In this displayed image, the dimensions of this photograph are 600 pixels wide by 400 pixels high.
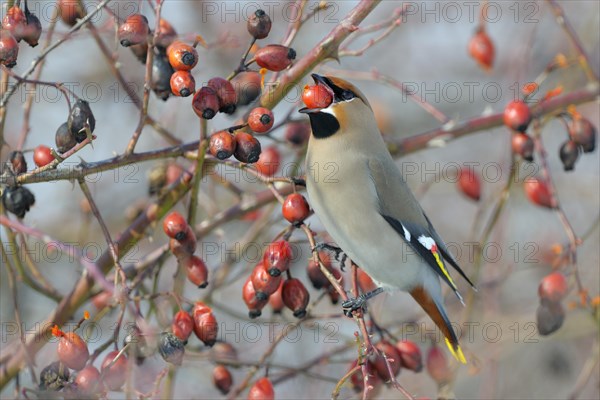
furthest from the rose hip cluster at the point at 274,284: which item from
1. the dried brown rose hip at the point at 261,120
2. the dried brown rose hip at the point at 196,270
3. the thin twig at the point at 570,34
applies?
the thin twig at the point at 570,34

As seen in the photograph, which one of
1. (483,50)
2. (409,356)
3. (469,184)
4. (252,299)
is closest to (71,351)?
(252,299)

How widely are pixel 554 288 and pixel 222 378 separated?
4.06 ft

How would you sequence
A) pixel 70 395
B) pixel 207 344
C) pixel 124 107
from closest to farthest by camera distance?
1. pixel 70 395
2. pixel 207 344
3. pixel 124 107

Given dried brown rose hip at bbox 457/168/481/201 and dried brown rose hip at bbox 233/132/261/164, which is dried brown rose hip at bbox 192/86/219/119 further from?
dried brown rose hip at bbox 457/168/481/201

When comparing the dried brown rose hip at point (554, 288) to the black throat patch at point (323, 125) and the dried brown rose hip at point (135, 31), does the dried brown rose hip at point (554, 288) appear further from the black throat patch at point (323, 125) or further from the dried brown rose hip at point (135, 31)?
the dried brown rose hip at point (135, 31)

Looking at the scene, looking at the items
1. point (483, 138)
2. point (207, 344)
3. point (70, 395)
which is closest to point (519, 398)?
point (483, 138)

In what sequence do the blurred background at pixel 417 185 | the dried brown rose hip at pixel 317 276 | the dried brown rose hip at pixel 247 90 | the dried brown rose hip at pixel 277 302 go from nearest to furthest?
the dried brown rose hip at pixel 317 276 → the dried brown rose hip at pixel 277 302 → the dried brown rose hip at pixel 247 90 → the blurred background at pixel 417 185

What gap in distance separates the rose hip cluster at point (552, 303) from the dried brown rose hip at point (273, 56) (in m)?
1.34

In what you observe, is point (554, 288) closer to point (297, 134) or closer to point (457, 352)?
point (457, 352)

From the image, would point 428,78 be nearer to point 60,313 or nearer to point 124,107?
point 124,107

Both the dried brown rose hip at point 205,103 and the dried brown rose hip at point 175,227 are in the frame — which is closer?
the dried brown rose hip at point 205,103

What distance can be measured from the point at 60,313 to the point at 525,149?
1819 mm

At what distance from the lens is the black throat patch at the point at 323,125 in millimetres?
3396

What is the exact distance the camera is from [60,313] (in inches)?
111
